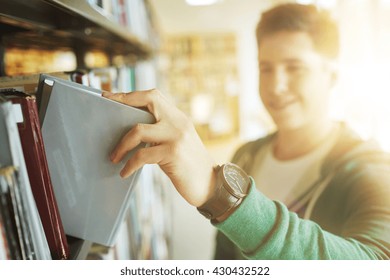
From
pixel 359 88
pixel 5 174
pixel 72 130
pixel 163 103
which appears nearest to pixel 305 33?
pixel 359 88

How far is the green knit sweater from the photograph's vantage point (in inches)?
22.5

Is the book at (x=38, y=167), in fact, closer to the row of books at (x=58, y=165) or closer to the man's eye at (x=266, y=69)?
the row of books at (x=58, y=165)

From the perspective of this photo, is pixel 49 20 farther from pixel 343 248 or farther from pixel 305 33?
pixel 343 248

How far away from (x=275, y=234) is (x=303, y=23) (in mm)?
584

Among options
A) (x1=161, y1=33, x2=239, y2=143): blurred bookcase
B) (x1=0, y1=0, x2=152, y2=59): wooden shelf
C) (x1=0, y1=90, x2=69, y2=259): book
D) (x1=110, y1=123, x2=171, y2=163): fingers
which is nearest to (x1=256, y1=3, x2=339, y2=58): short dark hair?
(x1=0, y1=0, x2=152, y2=59): wooden shelf

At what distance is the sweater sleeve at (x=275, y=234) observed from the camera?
22.4 inches

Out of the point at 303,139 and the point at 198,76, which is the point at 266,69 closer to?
the point at 303,139

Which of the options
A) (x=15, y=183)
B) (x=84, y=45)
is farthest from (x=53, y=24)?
(x=15, y=183)

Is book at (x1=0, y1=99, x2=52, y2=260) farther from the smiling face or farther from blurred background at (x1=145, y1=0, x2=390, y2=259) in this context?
the smiling face

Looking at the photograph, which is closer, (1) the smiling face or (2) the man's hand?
(2) the man's hand

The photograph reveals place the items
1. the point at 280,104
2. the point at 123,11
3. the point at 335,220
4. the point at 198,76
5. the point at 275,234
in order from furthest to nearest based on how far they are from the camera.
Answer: the point at 198,76 → the point at 123,11 → the point at 280,104 → the point at 335,220 → the point at 275,234

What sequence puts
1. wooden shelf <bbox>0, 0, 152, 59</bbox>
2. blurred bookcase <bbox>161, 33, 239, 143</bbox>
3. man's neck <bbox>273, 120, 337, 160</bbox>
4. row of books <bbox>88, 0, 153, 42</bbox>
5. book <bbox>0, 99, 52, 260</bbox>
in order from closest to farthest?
1. book <bbox>0, 99, 52, 260</bbox>
2. wooden shelf <bbox>0, 0, 152, 59</bbox>
3. row of books <bbox>88, 0, 153, 42</bbox>
4. man's neck <bbox>273, 120, 337, 160</bbox>
5. blurred bookcase <bbox>161, 33, 239, 143</bbox>

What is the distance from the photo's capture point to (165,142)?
1.79 feet

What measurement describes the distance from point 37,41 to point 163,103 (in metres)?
0.76
